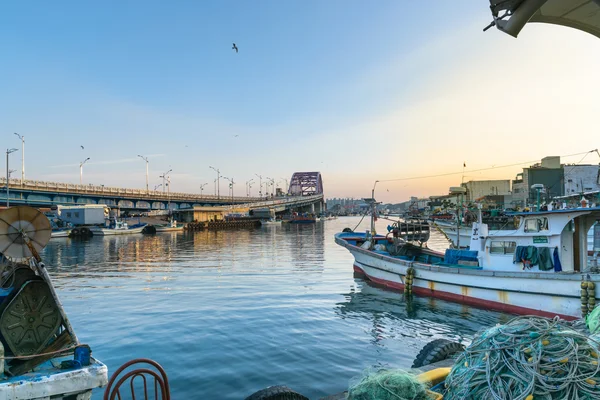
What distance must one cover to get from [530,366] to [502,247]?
51.1 ft

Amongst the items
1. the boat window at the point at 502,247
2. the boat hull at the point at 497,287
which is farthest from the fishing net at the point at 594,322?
the boat window at the point at 502,247

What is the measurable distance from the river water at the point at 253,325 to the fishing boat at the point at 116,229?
47.9m

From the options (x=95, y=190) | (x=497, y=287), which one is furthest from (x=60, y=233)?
(x=497, y=287)

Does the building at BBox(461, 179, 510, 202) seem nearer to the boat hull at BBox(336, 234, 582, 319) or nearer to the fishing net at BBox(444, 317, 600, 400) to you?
the boat hull at BBox(336, 234, 582, 319)

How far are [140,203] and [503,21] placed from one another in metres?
125

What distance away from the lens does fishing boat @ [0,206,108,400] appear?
219 inches

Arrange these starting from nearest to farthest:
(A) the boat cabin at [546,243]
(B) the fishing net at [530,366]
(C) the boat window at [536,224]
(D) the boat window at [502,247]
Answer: (B) the fishing net at [530,366] < (A) the boat cabin at [546,243] < (C) the boat window at [536,224] < (D) the boat window at [502,247]

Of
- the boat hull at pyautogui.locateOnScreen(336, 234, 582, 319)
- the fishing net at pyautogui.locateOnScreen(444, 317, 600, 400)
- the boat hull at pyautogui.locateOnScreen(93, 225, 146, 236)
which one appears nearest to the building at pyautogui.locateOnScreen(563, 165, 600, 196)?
the boat hull at pyautogui.locateOnScreen(336, 234, 582, 319)

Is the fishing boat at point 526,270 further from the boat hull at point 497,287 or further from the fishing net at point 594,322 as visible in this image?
the fishing net at point 594,322

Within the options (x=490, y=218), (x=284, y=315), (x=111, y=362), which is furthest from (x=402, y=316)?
(x=490, y=218)

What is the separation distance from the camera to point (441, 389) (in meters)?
5.59

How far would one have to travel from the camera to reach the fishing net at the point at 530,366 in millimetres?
3941

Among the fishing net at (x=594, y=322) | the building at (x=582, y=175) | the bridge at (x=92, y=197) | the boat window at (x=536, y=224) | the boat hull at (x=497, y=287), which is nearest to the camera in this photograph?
the fishing net at (x=594, y=322)

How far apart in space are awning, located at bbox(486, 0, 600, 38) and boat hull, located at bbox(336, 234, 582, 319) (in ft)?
39.4
